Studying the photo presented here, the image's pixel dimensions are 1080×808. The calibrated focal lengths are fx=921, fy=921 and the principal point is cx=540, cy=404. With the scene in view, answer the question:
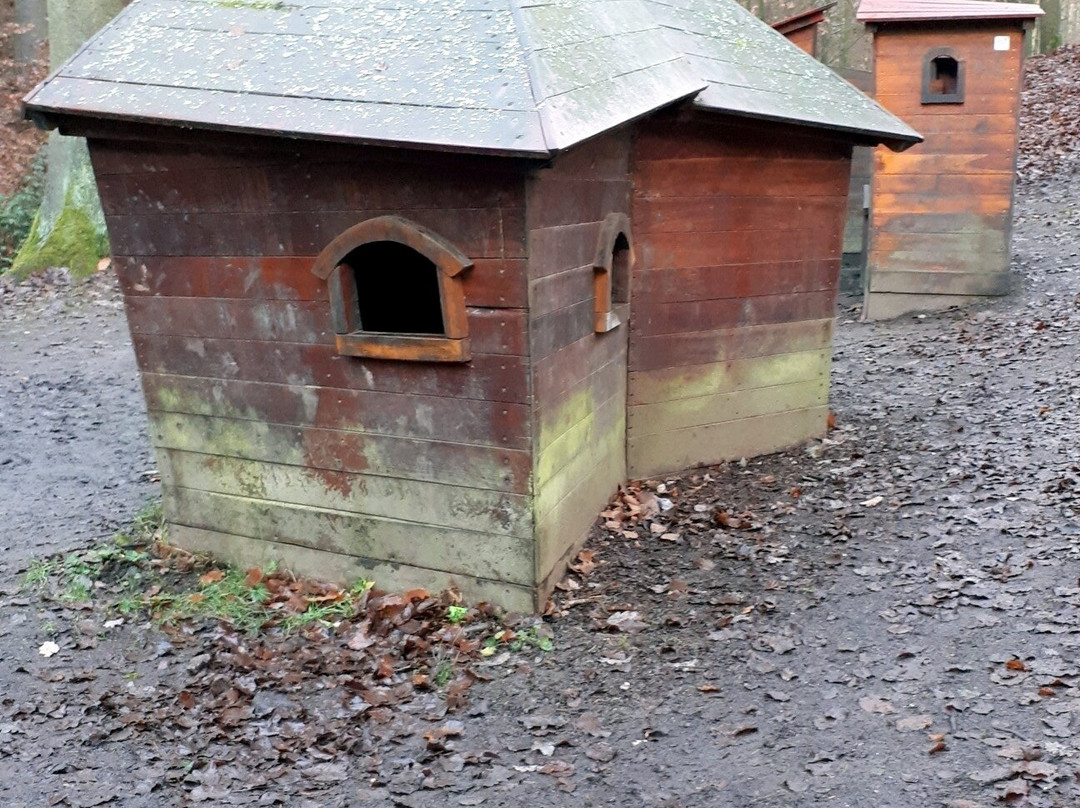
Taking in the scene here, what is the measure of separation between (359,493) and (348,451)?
9.4 inches

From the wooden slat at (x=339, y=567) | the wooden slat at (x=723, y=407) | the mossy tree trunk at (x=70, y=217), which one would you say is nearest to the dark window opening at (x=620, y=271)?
the wooden slat at (x=723, y=407)

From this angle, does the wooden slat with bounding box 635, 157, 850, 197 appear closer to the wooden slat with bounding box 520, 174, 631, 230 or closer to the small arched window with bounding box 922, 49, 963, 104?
the wooden slat with bounding box 520, 174, 631, 230

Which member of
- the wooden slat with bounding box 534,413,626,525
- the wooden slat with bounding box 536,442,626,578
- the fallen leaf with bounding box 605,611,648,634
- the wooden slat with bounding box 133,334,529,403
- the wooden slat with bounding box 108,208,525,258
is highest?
the wooden slat with bounding box 108,208,525,258

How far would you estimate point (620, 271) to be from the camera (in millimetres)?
5711

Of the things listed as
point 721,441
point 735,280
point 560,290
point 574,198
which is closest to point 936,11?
point 735,280

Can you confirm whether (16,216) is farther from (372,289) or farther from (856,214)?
(856,214)

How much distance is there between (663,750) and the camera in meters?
3.88

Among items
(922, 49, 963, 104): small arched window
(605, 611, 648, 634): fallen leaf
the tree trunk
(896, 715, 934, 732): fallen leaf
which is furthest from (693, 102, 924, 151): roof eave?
the tree trunk

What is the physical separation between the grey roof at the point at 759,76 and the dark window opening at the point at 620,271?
3.04 feet

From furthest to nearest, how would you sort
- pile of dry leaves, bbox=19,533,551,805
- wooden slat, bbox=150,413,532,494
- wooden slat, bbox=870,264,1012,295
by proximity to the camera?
1. wooden slat, bbox=870,264,1012,295
2. wooden slat, bbox=150,413,532,494
3. pile of dry leaves, bbox=19,533,551,805

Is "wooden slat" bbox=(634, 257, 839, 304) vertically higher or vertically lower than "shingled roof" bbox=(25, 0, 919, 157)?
lower

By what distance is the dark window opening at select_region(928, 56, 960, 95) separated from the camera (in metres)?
9.69

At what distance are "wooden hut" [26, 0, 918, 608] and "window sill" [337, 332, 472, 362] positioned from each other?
0.04ft

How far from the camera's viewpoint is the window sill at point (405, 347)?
442cm
